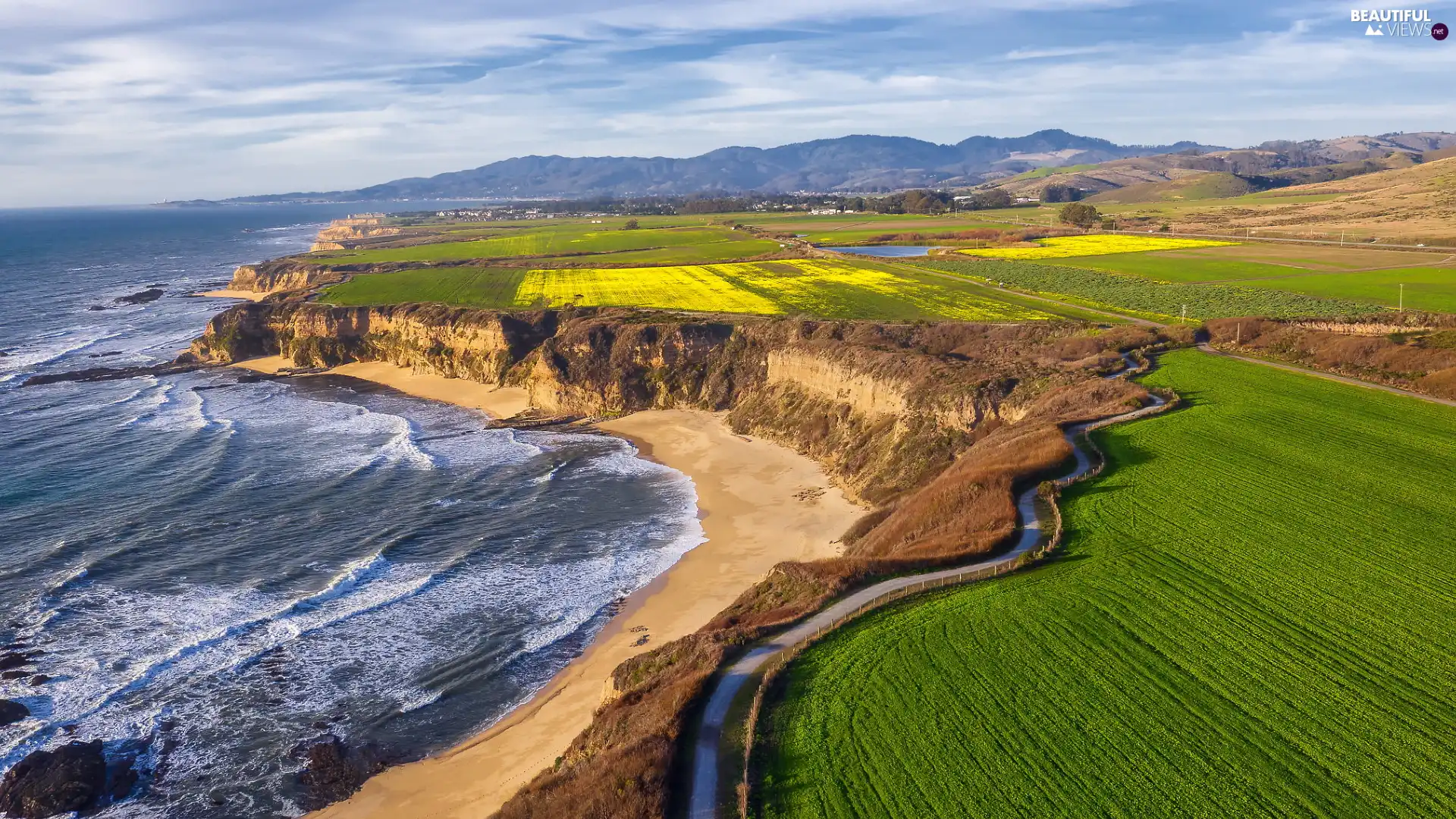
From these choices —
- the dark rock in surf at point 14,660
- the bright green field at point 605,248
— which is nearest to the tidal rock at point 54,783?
the dark rock in surf at point 14,660

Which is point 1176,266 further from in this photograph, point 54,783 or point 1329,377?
point 54,783

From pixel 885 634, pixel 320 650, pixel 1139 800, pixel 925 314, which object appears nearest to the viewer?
pixel 1139 800

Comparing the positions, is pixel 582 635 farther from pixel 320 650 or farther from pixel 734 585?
pixel 320 650

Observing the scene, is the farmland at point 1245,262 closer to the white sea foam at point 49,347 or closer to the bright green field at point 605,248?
the bright green field at point 605,248

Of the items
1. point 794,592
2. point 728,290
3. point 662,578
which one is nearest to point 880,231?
point 728,290

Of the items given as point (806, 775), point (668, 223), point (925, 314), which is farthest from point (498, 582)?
point (668, 223)
